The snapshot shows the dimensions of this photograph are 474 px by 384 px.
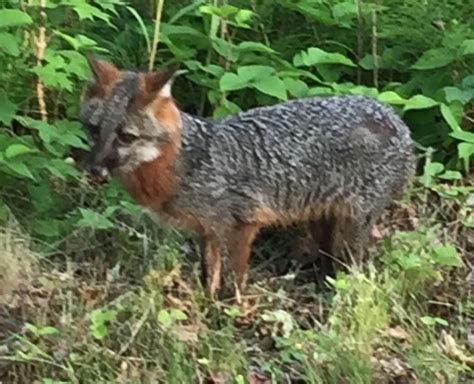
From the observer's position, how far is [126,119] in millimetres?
5660

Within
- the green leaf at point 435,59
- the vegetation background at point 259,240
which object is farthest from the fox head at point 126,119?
the green leaf at point 435,59

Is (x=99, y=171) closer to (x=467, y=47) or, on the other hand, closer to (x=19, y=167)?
(x=19, y=167)

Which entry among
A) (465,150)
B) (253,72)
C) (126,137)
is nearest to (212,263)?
(126,137)

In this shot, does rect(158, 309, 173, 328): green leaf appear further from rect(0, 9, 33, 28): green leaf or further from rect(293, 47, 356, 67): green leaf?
rect(293, 47, 356, 67): green leaf

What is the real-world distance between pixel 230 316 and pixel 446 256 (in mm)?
1176

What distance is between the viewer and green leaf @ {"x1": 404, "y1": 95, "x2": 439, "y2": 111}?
6793mm

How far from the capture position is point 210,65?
23.7ft

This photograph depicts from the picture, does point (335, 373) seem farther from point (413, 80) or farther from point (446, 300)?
point (413, 80)

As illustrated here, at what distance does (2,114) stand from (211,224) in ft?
4.41

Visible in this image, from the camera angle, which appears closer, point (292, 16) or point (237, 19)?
point (237, 19)

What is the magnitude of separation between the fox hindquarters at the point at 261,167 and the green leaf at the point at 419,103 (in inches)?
13.0

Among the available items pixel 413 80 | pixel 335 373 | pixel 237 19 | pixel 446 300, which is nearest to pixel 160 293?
pixel 335 373

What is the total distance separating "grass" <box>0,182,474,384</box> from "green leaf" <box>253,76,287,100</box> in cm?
93

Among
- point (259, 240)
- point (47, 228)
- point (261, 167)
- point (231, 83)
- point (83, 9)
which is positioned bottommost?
point (259, 240)
